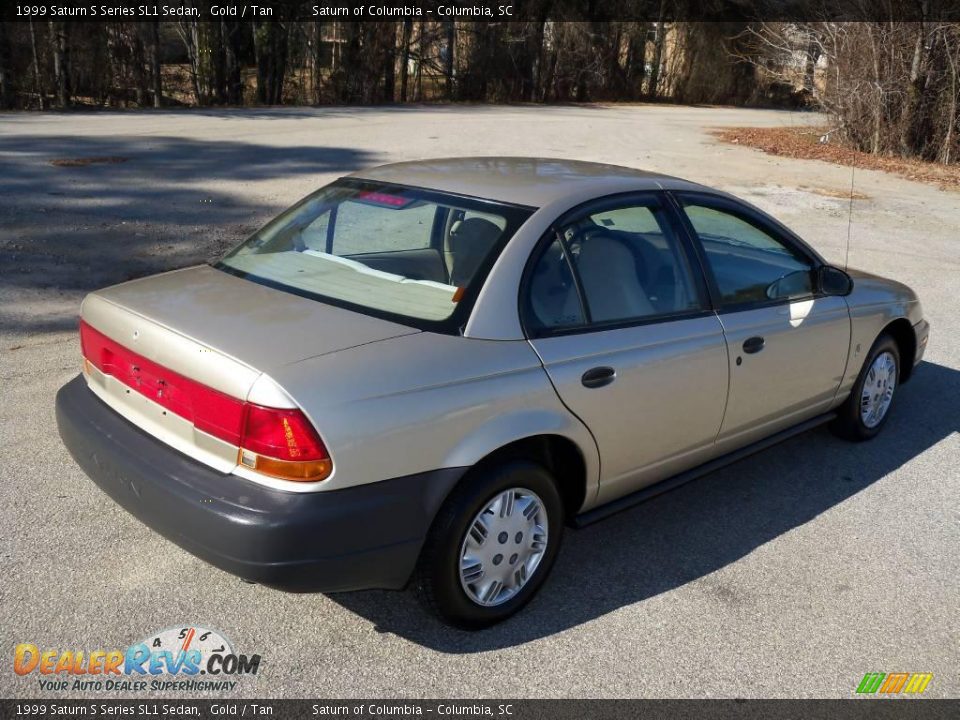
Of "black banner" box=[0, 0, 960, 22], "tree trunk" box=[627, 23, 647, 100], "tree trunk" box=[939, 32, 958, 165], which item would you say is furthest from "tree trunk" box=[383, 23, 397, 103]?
"tree trunk" box=[939, 32, 958, 165]

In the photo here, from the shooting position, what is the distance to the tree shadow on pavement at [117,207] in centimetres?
804

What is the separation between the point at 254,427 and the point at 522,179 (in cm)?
179

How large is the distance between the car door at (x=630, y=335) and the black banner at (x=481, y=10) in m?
17.5

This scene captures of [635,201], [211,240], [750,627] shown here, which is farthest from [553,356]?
[211,240]

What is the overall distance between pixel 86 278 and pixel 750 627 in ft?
21.6

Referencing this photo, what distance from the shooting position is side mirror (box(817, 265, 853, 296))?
479 cm

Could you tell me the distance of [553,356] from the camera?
11.5ft

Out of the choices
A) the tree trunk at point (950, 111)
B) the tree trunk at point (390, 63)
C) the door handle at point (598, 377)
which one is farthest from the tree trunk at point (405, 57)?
the door handle at point (598, 377)

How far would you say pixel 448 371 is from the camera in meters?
3.20

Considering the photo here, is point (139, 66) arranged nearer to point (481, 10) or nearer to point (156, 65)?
point (156, 65)

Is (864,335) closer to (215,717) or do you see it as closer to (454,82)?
(215,717)

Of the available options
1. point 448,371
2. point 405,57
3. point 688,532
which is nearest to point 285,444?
point 448,371

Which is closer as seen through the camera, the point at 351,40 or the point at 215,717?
the point at 215,717

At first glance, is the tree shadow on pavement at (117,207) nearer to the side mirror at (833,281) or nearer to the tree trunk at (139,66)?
the side mirror at (833,281)
